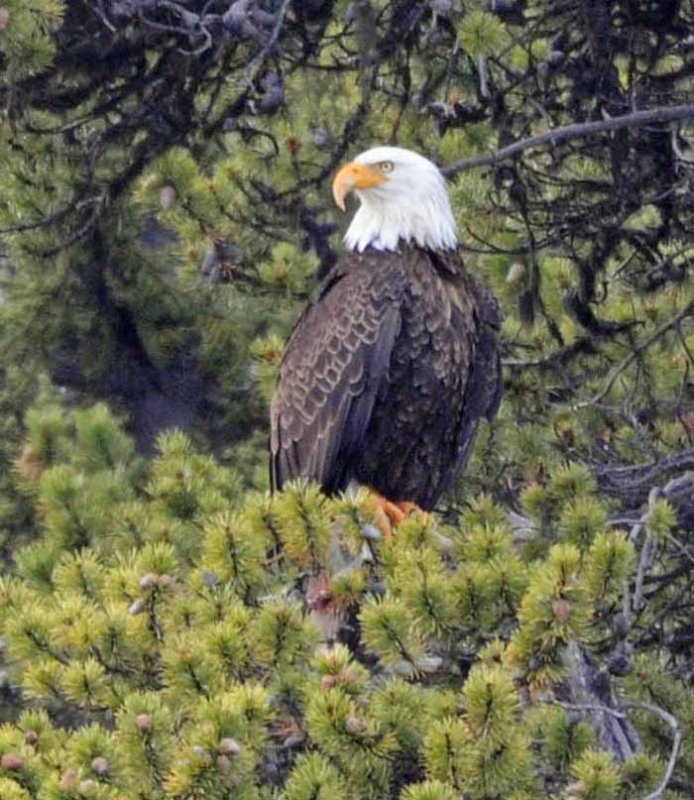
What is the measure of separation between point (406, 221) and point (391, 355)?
0.49 metres

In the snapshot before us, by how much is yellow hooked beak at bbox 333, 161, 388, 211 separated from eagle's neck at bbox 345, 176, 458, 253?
53mm

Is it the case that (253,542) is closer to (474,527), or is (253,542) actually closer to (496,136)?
(474,527)

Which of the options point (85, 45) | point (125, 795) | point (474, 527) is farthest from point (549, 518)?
point (85, 45)

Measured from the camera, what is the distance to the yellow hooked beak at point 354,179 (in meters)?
6.35

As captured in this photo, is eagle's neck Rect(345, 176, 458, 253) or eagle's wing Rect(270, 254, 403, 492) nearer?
eagle's wing Rect(270, 254, 403, 492)

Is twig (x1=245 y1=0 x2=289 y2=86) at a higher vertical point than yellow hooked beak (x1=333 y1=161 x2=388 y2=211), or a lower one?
higher

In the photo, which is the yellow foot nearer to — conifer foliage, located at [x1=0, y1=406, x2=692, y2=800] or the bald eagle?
the bald eagle

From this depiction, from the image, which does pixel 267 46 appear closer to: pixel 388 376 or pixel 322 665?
pixel 388 376

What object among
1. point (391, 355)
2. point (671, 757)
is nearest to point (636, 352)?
point (391, 355)

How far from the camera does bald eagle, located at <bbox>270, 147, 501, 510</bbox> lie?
6.32 meters

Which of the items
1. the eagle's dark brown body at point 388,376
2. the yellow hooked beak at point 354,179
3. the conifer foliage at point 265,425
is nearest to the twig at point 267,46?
the conifer foliage at point 265,425

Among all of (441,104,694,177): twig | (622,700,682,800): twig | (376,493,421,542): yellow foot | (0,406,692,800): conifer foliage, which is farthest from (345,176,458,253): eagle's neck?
(622,700,682,800): twig

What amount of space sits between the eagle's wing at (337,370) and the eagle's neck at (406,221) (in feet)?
0.33

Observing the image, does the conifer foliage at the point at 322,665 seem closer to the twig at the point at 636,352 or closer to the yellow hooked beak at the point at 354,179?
the twig at the point at 636,352
